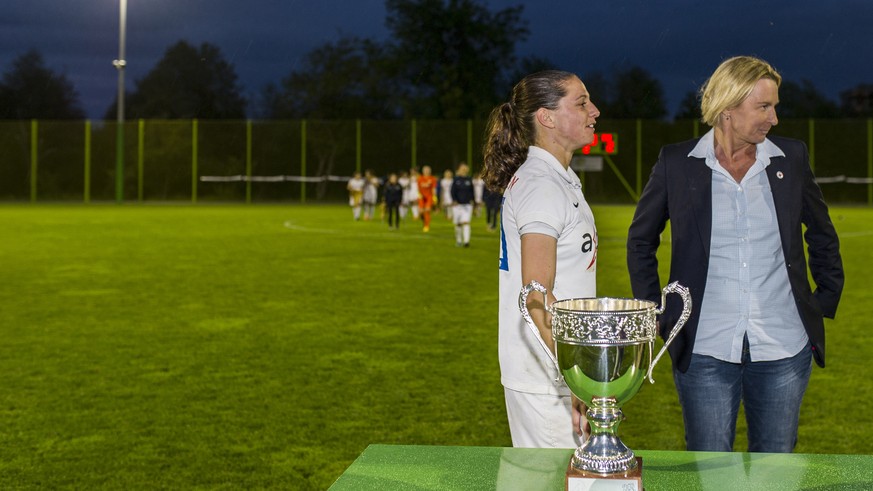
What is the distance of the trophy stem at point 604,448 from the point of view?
203 cm

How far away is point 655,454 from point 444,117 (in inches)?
2106

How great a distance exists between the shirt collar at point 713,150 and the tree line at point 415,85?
48.3 m

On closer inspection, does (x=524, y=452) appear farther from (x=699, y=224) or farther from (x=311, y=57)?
(x=311, y=57)

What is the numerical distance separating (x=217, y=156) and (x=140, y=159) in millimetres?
3099

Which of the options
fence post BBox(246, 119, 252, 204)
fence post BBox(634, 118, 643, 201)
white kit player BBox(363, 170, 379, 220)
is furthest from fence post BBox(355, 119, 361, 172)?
fence post BBox(634, 118, 643, 201)

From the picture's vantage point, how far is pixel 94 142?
4356 centimetres

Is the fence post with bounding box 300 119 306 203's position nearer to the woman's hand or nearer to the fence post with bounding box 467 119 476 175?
the fence post with bounding box 467 119 476 175

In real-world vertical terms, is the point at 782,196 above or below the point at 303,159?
below

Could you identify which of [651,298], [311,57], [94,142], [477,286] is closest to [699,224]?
[651,298]

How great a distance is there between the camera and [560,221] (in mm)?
2803

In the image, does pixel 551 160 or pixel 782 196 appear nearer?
pixel 551 160

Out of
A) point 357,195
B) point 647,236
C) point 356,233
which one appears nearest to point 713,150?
point 647,236

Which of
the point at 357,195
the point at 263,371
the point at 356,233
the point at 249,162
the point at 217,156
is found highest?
the point at 217,156

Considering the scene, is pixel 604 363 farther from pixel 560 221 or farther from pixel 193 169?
pixel 193 169
